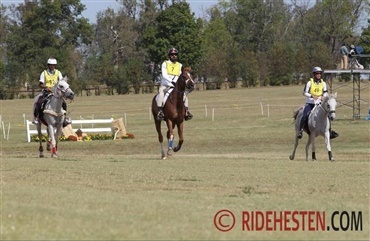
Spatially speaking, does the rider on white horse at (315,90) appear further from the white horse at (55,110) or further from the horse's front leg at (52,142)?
the horse's front leg at (52,142)

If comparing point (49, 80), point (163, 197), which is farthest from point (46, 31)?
point (163, 197)

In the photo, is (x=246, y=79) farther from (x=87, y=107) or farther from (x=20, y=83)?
(x=87, y=107)

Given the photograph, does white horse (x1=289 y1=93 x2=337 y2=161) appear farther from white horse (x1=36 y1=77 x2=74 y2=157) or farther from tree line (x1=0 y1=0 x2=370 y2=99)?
tree line (x1=0 y1=0 x2=370 y2=99)

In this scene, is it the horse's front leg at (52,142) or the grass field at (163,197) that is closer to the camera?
the grass field at (163,197)

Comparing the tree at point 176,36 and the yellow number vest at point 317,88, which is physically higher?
the tree at point 176,36

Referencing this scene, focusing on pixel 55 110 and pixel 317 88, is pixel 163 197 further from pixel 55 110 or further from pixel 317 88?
pixel 317 88

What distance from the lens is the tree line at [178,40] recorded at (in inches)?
5037

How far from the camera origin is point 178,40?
13725cm

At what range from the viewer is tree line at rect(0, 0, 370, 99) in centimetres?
12794

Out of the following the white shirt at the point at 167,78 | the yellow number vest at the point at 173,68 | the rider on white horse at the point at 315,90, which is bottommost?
the rider on white horse at the point at 315,90

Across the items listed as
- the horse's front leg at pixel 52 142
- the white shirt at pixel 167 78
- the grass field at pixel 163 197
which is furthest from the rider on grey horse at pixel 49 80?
the grass field at pixel 163 197

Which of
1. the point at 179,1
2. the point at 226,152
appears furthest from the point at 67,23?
the point at 226,152

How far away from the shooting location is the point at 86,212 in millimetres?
12930

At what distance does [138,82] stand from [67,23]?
25.7 m
